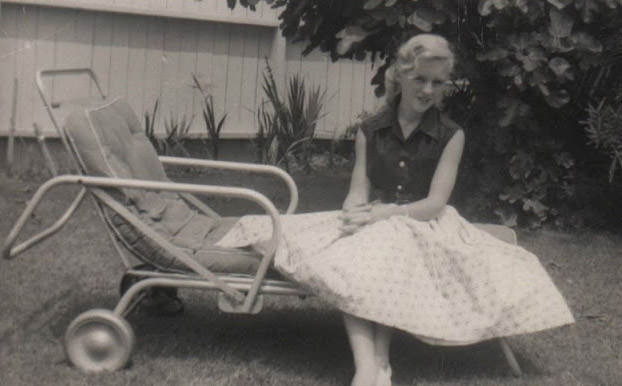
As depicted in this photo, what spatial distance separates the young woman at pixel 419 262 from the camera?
3.33 meters

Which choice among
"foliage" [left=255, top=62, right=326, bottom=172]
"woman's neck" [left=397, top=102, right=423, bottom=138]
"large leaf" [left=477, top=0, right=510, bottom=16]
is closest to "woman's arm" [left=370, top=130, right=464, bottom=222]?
"woman's neck" [left=397, top=102, right=423, bottom=138]

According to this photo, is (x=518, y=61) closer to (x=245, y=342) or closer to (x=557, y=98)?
(x=557, y=98)

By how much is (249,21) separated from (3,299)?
14.7 feet

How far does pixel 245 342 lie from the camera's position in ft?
13.3

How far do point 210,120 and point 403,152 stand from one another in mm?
4191

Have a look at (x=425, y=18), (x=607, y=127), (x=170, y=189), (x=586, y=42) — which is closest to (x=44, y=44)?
(x=425, y=18)

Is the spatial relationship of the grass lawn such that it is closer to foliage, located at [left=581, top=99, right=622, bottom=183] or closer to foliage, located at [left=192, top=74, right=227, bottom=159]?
foliage, located at [left=581, top=99, right=622, bottom=183]

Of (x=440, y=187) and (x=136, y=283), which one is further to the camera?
(x=440, y=187)

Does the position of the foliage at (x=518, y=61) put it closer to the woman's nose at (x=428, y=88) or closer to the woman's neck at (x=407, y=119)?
the woman's neck at (x=407, y=119)

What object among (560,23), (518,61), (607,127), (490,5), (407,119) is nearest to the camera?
(407,119)

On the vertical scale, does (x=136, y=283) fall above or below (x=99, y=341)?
above

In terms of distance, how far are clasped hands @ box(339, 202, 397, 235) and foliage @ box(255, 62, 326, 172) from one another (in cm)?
422

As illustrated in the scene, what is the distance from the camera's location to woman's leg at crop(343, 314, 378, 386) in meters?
3.38

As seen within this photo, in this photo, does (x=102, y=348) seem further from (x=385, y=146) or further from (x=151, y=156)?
(x=385, y=146)
